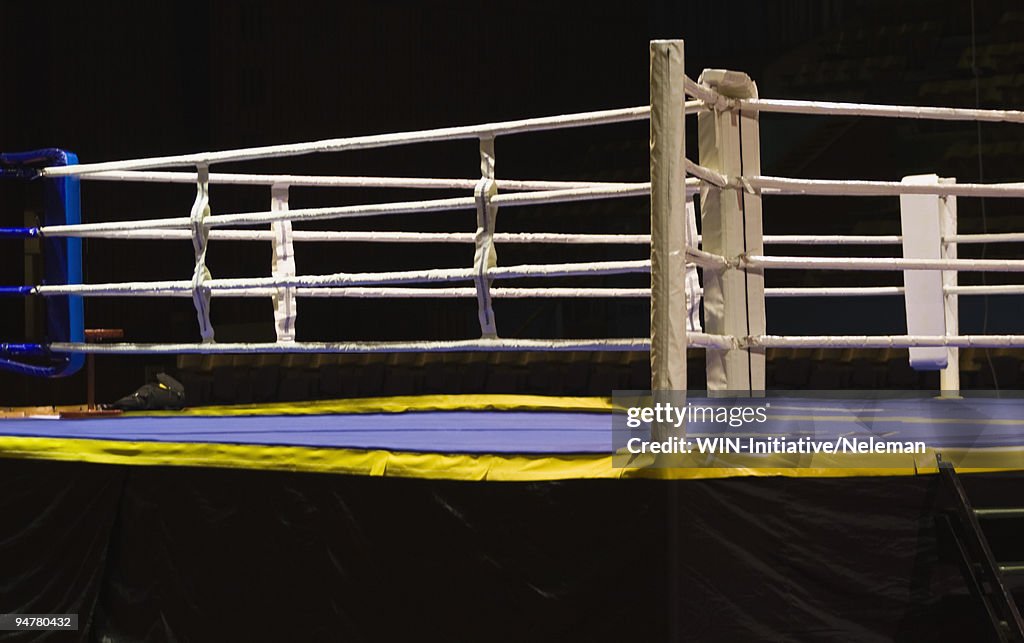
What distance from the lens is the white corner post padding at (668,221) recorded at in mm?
2174

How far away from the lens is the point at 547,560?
2.31 metres

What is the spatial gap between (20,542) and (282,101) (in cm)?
652

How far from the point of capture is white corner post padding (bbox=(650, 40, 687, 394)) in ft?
7.13

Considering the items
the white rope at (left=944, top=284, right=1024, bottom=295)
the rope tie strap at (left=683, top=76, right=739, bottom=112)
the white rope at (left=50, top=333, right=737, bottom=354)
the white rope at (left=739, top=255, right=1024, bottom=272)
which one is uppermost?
the rope tie strap at (left=683, top=76, right=739, bottom=112)

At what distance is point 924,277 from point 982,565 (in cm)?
229

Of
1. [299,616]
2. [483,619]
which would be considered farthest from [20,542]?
[483,619]

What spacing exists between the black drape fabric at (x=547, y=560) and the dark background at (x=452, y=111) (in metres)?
5.70

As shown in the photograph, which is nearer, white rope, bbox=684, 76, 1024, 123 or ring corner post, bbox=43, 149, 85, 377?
white rope, bbox=684, 76, 1024, 123

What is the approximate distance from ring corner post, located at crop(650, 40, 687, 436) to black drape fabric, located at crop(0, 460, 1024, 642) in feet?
0.73

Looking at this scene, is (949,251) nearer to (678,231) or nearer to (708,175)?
(708,175)

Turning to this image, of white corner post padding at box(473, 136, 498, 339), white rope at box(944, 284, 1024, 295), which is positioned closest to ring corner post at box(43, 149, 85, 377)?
white corner post padding at box(473, 136, 498, 339)

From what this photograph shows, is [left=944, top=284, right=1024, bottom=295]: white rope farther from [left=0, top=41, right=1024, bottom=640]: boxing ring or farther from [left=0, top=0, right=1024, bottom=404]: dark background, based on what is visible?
[left=0, top=0, right=1024, bottom=404]: dark background

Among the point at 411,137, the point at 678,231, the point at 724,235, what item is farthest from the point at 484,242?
the point at 678,231

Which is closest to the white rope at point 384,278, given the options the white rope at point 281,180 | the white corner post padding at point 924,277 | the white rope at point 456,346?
the white rope at point 456,346
